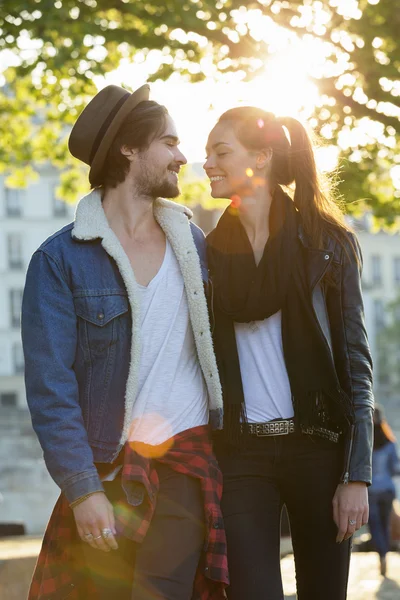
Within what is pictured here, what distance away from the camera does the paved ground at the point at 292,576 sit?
8.07 metres

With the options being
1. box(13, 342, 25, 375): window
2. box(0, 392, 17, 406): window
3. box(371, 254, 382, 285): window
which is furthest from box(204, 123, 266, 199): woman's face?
box(371, 254, 382, 285): window

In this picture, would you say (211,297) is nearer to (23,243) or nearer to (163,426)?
(163,426)

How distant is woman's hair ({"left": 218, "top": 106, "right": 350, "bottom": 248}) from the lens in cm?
421

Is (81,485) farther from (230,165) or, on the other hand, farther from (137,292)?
(230,165)

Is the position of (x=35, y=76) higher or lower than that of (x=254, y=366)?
higher

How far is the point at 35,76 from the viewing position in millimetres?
13242

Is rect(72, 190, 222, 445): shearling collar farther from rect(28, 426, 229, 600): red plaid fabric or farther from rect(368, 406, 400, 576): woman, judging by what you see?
rect(368, 406, 400, 576): woman

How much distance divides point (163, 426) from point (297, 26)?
319 inches

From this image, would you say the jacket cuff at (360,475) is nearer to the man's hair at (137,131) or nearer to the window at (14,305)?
the man's hair at (137,131)

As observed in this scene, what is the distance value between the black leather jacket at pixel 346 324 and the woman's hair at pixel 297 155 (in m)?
0.13

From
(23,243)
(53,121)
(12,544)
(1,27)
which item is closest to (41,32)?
(1,27)

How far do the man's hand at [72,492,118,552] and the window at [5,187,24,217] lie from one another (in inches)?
2650

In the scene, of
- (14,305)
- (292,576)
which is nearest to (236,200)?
(292,576)

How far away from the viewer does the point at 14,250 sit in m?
69.4
